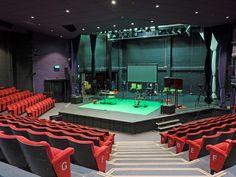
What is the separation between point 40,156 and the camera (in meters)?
2.93

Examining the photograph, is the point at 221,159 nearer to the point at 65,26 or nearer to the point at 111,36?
the point at 65,26

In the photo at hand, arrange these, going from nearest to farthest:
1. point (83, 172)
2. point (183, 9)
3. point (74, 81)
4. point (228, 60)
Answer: point (83, 172)
point (183, 9)
point (228, 60)
point (74, 81)

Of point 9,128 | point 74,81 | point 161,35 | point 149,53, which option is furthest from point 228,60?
point 9,128

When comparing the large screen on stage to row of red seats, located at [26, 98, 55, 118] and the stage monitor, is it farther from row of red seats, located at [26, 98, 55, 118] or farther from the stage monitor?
row of red seats, located at [26, 98, 55, 118]

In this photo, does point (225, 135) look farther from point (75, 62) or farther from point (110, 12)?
point (75, 62)

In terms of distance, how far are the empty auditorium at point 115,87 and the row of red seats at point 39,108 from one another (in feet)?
0.22

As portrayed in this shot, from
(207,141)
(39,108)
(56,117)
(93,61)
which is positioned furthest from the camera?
(93,61)

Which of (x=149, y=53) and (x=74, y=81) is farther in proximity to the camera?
(x=149, y=53)

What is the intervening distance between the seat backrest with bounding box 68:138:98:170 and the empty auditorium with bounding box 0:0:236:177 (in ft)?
0.06

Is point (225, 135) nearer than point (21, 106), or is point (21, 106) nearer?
point (225, 135)

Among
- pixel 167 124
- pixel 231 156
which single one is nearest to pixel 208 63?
pixel 167 124

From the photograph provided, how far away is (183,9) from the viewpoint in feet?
33.8

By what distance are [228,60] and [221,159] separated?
11412 millimetres

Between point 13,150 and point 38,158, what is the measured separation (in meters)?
0.61
